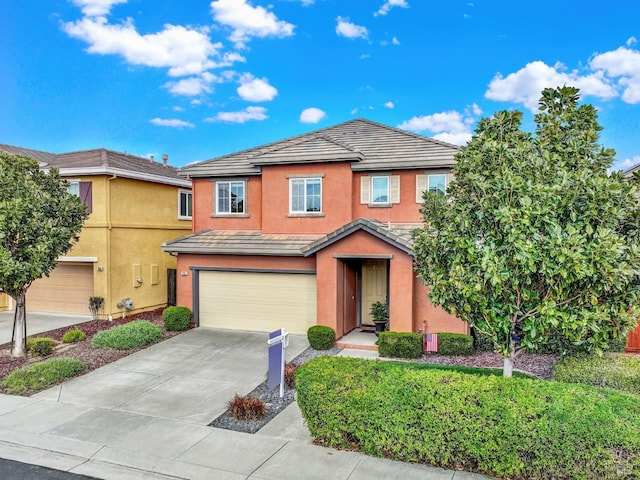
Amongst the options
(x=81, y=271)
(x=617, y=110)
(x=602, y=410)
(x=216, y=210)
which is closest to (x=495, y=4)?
(x=617, y=110)

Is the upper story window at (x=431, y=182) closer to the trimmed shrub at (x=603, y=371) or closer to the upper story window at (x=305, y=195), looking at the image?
the upper story window at (x=305, y=195)

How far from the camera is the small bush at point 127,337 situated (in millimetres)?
12586

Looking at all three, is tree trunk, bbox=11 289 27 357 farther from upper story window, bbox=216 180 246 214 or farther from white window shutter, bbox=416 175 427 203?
white window shutter, bbox=416 175 427 203

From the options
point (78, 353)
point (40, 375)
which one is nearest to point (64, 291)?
point (78, 353)

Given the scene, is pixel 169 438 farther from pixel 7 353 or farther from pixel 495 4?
pixel 495 4

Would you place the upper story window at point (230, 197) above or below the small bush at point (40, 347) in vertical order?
above

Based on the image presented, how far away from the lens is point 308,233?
1541 centimetres

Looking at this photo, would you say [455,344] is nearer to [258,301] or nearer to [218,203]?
[258,301]

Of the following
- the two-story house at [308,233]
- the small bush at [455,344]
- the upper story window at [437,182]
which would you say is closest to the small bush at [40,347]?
the two-story house at [308,233]

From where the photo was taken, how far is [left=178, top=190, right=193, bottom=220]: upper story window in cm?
2042

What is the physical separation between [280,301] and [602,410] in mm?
10523

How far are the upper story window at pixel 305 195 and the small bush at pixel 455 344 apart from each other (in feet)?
20.5

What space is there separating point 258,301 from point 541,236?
418 inches

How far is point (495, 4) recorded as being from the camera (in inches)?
605
